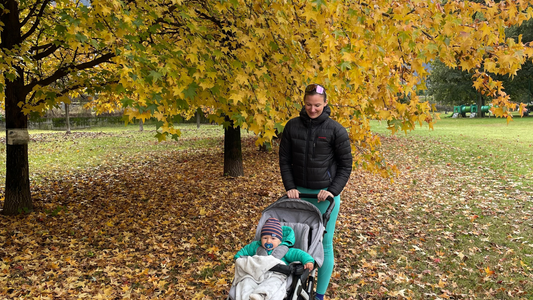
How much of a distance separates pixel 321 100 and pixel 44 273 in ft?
14.2

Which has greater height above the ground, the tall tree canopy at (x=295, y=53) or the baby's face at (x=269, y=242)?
the tall tree canopy at (x=295, y=53)

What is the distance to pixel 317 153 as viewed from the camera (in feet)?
10.9

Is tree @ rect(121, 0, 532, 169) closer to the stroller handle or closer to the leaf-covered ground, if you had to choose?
the stroller handle

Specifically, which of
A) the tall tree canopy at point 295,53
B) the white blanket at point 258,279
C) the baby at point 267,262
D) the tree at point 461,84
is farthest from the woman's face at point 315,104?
the tree at point 461,84

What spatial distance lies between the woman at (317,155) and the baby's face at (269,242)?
1.76ft

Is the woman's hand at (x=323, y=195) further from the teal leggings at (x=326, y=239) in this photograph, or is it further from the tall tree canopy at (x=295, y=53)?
the tall tree canopy at (x=295, y=53)

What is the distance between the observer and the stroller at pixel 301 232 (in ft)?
9.12

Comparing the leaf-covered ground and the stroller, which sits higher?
the stroller

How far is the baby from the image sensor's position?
2594 millimetres

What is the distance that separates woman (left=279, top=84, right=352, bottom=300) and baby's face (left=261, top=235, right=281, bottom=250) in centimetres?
54

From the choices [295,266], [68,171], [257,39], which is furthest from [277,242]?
[68,171]

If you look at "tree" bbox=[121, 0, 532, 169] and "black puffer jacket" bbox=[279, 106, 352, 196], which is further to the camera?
"tree" bbox=[121, 0, 532, 169]

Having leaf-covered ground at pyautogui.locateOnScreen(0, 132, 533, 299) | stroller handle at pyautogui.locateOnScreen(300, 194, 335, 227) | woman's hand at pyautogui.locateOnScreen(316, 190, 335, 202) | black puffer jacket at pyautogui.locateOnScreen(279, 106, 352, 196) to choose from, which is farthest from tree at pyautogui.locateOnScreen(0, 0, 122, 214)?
woman's hand at pyautogui.locateOnScreen(316, 190, 335, 202)

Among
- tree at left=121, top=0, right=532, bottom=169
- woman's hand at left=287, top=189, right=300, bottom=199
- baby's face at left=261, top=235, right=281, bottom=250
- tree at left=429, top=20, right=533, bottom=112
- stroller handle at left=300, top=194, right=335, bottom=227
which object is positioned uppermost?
tree at left=429, top=20, right=533, bottom=112
